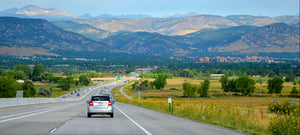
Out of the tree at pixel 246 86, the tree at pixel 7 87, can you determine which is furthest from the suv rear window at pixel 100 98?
the tree at pixel 246 86

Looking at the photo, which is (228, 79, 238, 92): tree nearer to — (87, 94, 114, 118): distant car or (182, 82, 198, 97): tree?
(182, 82, 198, 97): tree

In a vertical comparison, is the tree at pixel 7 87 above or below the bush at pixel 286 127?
below

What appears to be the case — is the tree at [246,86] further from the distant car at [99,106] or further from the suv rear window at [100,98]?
the distant car at [99,106]

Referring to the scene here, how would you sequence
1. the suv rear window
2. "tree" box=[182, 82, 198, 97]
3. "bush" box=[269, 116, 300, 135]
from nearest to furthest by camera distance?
"bush" box=[269, 116, 300, 135] → the suv rear window → "tree" box=[182, 82, 198, 97]

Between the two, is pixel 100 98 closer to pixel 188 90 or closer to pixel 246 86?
pixel 188 90

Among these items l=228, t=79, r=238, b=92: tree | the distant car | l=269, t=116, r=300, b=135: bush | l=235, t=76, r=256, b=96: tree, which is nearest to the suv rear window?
the distant car

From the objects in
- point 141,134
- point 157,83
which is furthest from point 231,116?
point 157,83

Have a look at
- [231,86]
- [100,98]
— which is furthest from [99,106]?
[231,86]

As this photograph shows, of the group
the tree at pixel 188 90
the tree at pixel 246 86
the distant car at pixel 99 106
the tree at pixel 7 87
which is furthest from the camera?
the tree at pixel 246 86

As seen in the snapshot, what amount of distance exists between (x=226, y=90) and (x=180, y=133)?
119721 mm

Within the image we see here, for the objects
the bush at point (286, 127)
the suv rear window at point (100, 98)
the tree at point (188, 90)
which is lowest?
the tree at point (188, 90)

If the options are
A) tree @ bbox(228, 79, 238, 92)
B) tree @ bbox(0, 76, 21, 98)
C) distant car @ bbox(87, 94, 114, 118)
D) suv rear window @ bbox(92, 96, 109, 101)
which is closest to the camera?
distant car @ bbox(87, 94, 114, 118)

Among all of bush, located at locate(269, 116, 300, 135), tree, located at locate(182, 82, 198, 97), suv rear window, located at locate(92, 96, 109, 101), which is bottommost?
tree, located at locate(182, 82, 198, 97)

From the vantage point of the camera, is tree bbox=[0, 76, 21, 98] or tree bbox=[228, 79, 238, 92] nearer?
tree bbox=[0, 76, 21, 98]
